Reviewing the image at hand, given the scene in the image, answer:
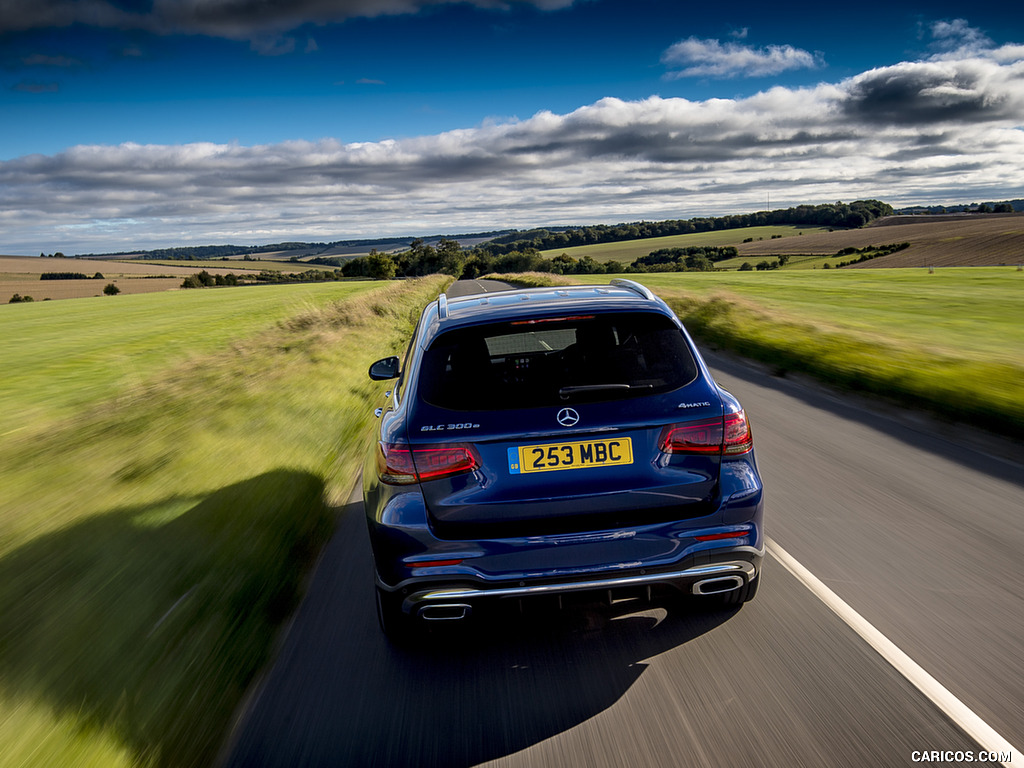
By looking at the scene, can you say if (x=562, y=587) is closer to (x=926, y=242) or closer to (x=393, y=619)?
(x=393, y=619)

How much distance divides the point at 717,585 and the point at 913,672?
0.86 metres

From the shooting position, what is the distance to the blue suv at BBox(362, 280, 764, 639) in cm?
288

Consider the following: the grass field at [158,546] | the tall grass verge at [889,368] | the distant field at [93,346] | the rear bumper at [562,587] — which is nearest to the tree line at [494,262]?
the distant field at [93,346]

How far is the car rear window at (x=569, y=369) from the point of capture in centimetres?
299

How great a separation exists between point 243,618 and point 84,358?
→ 64.3 ft

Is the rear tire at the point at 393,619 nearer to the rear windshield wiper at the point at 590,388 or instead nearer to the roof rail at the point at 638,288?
the rear windshield wiper at the point at 590,388

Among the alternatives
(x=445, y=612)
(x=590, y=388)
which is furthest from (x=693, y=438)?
(x=445, y=612)

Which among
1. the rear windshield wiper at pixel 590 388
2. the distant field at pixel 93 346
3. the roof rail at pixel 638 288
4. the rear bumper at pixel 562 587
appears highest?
the roof rail at pixel 638 288

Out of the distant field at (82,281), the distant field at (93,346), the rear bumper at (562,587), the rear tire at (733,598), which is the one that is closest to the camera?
the rear bumper at (562,587)

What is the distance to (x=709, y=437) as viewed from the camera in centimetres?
303

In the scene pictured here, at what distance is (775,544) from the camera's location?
4324 millimetres

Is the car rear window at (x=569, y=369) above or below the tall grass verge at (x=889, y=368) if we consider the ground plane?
above

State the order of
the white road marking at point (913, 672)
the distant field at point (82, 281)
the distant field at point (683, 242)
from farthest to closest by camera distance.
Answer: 1. the distant field at point (683, 242)
2. the distant field at point (82, 281)
3. the white road marking at point (913, 672)

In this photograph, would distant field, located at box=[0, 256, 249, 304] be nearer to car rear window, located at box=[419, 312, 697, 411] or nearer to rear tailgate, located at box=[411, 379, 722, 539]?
car rear window, located at box=[419, 312, 697, 411]
